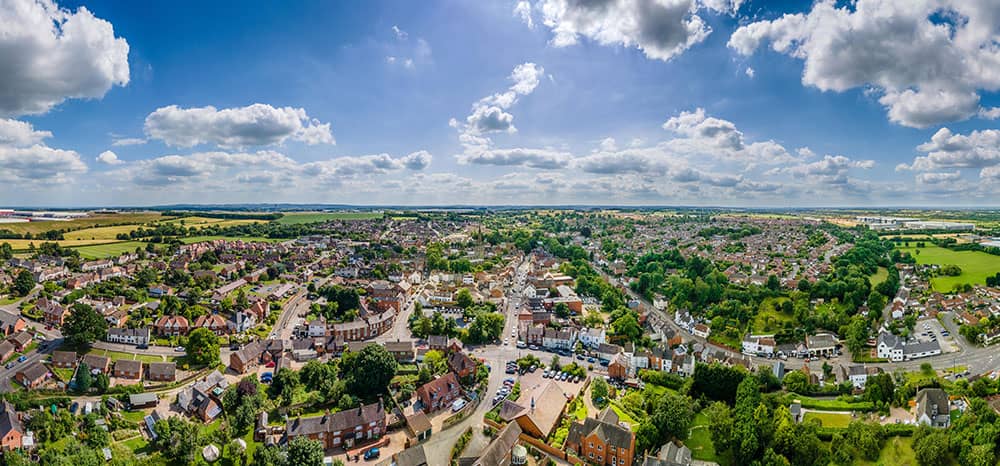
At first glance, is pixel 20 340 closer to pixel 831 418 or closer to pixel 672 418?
pixel 672 418

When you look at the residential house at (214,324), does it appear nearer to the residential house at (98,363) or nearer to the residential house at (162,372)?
the residential house at (98,363)

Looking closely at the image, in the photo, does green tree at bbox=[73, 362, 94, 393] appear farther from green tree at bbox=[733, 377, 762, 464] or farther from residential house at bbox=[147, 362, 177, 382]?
green tree at bbox=[733, 377, 762, 464]

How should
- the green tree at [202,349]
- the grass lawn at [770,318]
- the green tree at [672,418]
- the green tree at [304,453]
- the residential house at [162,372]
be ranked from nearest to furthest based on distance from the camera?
1. the green tree at [304,453]
2. the green tree at [672,418]
3. the residential house at [162,372]
4. the green tree at [202,349]
5. the grass lawn at [770,318]

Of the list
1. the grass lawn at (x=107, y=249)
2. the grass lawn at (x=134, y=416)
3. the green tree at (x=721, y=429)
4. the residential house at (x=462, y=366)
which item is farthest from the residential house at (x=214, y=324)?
the grass lawn at (x=107, y=249)

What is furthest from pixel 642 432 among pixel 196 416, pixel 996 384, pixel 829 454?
pixel 196 416

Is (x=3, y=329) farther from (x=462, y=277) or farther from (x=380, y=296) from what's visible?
(x=462, y=277)

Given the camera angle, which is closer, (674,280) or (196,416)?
(196,416)

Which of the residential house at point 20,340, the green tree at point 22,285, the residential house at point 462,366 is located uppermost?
the green tree at point 22,285
